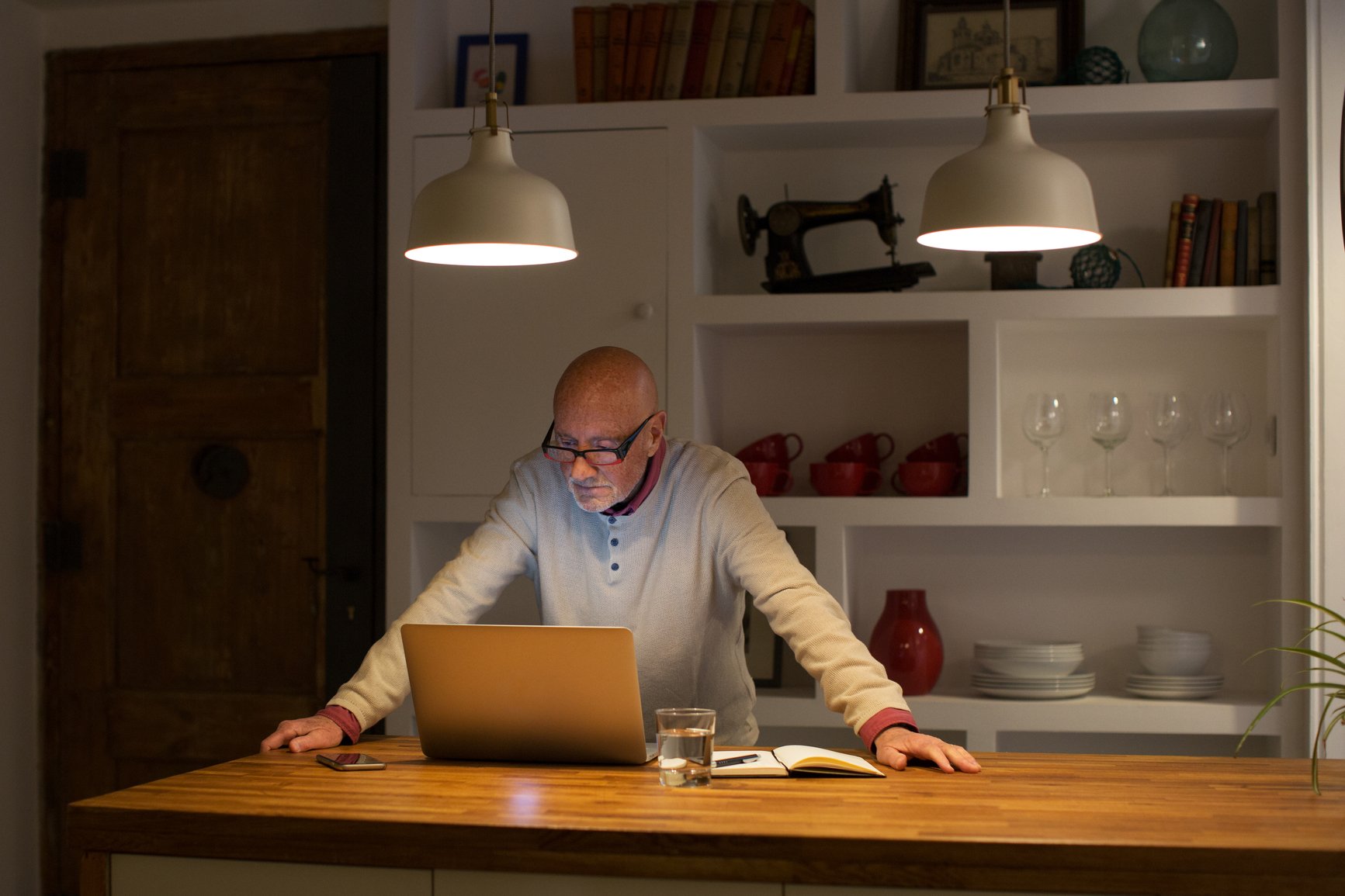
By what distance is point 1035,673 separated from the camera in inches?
127

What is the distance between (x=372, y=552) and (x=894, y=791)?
2187mm

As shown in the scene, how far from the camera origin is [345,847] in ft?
5.43

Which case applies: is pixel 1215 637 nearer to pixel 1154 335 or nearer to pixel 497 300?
pixel 1154 335

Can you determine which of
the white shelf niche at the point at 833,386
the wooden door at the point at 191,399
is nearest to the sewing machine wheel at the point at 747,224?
the white shelf niche at the point at 833,386

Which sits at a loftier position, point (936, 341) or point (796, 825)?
point (936, 341)

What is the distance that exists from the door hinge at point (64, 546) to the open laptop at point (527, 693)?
7.45 ft

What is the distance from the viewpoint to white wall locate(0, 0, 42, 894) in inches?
148

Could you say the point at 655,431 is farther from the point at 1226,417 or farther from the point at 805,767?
the point at 1226,417

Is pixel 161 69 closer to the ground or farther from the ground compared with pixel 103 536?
farther from the ground

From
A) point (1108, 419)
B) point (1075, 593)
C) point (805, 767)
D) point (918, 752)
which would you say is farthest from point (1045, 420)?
point (805, 767)

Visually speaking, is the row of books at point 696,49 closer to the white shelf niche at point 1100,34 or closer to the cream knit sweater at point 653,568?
the white shelf niche at point 1100,34

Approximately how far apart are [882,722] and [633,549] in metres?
0.67

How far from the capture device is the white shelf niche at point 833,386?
11.6ft

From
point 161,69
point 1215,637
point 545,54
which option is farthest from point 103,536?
point 1215,637
